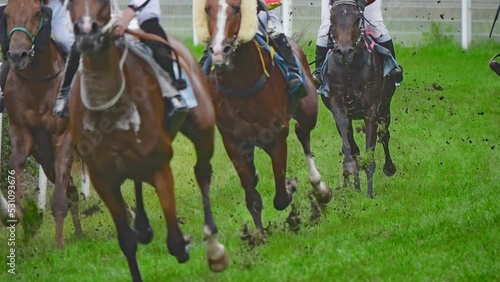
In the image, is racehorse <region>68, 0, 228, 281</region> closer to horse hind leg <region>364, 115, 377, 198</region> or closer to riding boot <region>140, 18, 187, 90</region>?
riding boot <region>140, 18, 187, 90</region>

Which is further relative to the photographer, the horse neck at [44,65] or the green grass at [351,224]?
the horse neck at [44,65]

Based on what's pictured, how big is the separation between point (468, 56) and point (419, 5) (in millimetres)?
2261

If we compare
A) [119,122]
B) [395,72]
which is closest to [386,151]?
[395,72]

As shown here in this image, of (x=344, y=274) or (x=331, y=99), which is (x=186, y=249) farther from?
(x=331, y=99)

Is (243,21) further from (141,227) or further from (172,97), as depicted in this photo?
(141,227)

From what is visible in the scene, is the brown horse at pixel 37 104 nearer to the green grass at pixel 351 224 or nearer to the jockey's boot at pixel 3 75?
the jockey's boot at pixel 3 75

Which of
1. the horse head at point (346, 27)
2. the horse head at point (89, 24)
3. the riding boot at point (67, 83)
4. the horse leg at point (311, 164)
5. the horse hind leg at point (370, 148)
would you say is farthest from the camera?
the horse hind leg at point (370, 148)

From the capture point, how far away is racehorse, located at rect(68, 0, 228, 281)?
24.8 ft

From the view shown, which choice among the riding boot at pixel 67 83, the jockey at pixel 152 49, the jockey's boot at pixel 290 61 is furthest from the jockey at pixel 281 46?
the riding boot at pixel 67 83

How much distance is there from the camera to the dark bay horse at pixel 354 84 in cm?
1194

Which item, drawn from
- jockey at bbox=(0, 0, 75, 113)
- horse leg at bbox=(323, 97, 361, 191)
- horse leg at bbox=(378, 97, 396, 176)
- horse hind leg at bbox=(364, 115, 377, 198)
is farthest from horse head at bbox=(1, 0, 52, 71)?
horse leg at bbox=(378, 97, 396, 176)

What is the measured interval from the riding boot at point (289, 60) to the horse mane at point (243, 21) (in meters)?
0.92

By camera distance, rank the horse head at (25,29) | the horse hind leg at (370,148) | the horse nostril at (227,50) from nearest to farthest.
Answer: the horse nostril at (227,50), the horse head at (25,29), the horse hind leg at (370,148)

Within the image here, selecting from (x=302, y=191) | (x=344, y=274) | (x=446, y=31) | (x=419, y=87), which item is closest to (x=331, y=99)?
(x=302, y=191)
